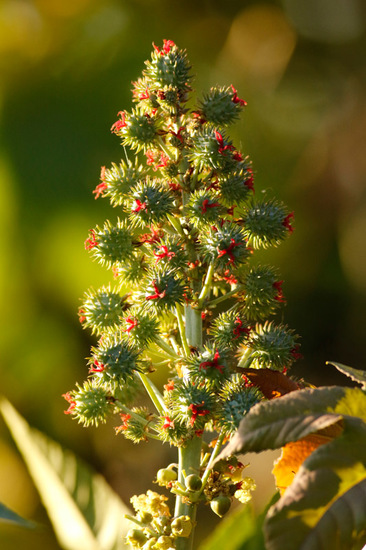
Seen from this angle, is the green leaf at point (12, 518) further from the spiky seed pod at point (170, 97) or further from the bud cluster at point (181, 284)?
the spiky seed pod at point (170, 97)

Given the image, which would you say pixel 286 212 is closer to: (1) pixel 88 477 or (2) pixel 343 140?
(1) pixel 88 477

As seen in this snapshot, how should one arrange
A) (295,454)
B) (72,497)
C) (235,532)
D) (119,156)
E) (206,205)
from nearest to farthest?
(235,532)
(295,454)
(206,205)
(72,497)
(119,156)

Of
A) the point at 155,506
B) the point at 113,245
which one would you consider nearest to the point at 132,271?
the point at 113,245

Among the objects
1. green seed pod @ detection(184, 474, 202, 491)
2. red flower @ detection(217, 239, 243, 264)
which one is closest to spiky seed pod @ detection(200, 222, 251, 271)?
red flower @ detection(217, 239, 243, 264)

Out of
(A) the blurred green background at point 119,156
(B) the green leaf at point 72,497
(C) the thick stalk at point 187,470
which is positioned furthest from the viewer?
(A) the blurred green background at point 119,156

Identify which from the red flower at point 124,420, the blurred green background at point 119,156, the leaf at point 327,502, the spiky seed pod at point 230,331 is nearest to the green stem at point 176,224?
the spiky seed pod at point 230,331

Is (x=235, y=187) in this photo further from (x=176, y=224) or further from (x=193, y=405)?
(x=193, y=405)
